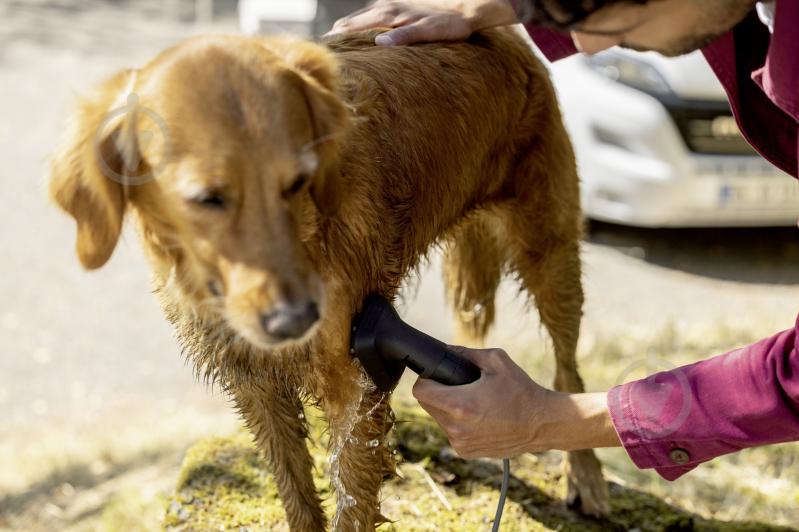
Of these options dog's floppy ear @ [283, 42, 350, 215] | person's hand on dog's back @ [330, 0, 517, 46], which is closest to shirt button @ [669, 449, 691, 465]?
dog's floppy ear @ [283, 42, 350, 215]

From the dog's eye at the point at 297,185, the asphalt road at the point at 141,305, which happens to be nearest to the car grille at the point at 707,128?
the asphalt road at the point at 141,305

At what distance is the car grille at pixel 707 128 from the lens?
21.2 ft

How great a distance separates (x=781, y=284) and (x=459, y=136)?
4576 millimetres

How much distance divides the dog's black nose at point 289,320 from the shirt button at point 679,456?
0.98 meters

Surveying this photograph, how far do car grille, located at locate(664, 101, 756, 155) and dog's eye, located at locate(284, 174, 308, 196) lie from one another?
495 cm

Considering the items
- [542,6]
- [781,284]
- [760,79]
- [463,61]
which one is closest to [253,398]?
[463,61]

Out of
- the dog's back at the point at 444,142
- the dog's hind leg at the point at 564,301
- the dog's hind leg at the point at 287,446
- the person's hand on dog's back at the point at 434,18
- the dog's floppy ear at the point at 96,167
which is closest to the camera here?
the dog's floppy ear at the point at 96,167

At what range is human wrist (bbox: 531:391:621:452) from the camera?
2.31 metres

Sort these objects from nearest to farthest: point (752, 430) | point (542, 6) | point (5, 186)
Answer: point (542, 6)
point (752, 430)
point (5, 186)

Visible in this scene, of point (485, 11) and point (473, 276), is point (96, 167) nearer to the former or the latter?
point (485, 11)

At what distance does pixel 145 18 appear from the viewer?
547 inches

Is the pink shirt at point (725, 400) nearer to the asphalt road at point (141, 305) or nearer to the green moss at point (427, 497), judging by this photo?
the green moss at point (427, 497)

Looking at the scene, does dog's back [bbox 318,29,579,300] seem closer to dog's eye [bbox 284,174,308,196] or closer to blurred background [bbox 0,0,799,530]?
dog's eye [bbox 284,174,308,196]

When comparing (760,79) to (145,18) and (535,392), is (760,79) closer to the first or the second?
(535,392)
